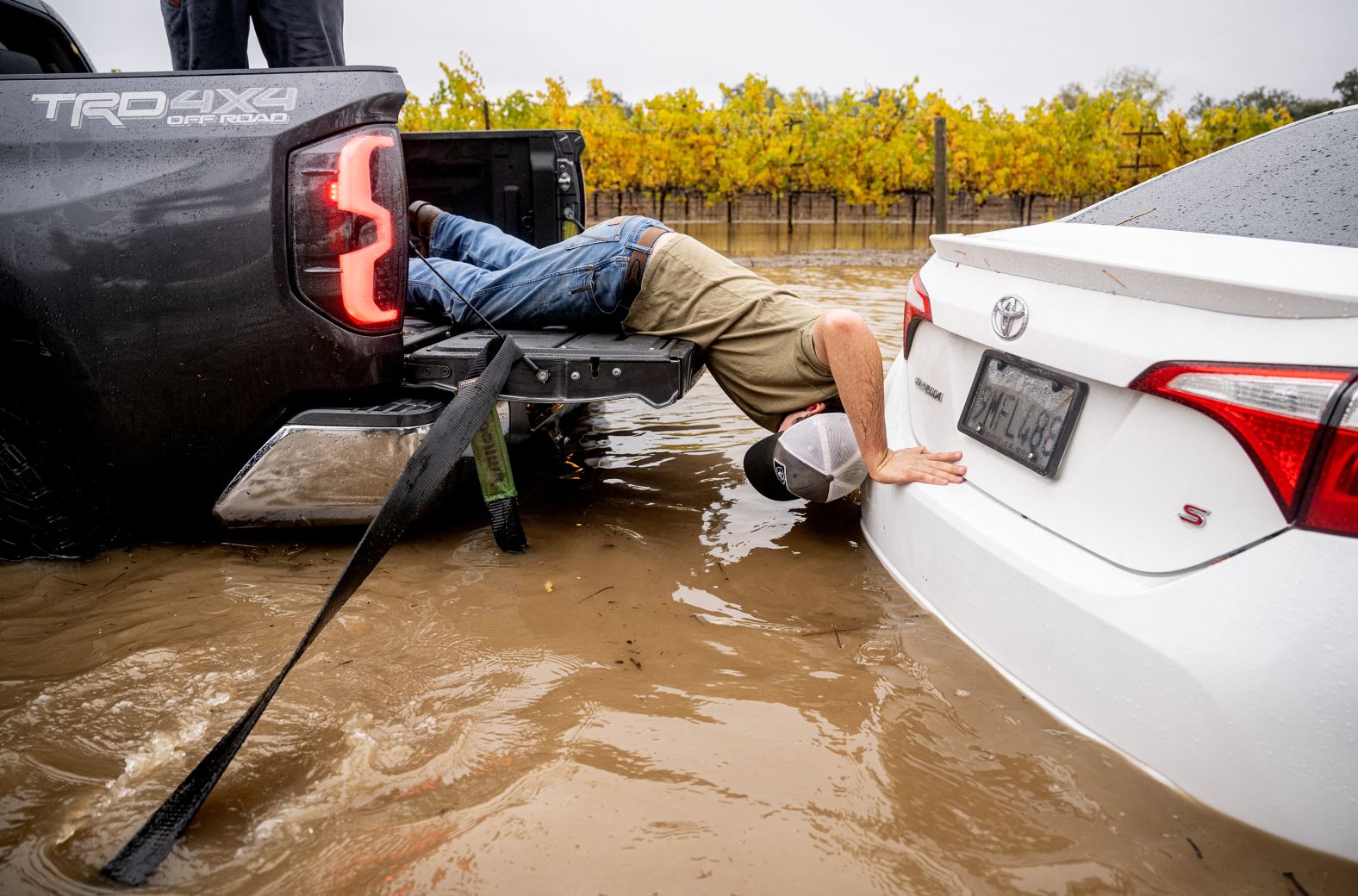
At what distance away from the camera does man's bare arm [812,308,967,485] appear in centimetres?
267

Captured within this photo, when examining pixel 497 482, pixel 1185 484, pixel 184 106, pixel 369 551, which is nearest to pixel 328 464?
pixel 497 482

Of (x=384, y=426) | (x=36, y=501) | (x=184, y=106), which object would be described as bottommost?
(x=36, y=501)

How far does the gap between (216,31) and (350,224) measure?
189 centimetres

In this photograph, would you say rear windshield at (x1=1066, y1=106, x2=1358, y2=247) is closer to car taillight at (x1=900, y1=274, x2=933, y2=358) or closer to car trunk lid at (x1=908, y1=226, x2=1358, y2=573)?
car trunk lid at (x1=908, y1=226, x2=1358, y2=573)

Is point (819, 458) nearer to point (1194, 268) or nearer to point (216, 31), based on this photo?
point (1194, 268)

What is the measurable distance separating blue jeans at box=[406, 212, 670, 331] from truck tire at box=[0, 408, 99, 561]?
1322 millimetres

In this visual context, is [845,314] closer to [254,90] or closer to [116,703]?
[254,90]

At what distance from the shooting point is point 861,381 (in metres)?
2.90

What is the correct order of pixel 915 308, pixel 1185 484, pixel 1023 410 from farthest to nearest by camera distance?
1. pixel 915 308
2. pixel 1023 410
3. pixel 1185 484

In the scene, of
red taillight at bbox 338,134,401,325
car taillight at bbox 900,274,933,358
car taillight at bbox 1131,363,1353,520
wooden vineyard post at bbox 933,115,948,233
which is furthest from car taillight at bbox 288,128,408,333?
wooden vineyard post at bbox 933,115,948,233

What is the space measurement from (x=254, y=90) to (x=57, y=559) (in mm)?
1732

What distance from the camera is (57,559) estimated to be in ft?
10.0

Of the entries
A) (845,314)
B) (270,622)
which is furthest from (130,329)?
(845,314)

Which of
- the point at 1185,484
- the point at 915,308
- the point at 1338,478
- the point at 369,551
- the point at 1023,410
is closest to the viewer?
the point at 1338,478
